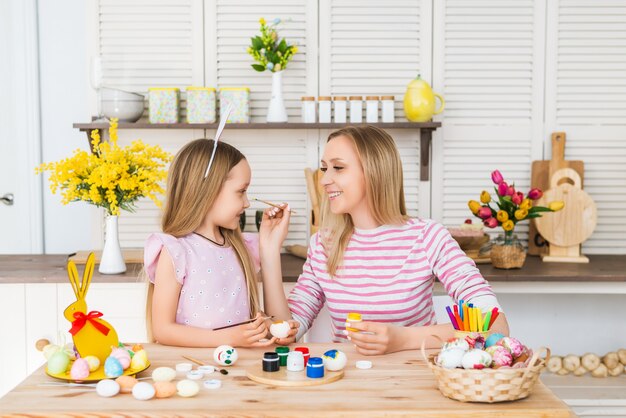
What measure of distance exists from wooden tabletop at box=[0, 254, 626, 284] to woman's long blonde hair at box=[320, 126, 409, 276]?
0.63 m

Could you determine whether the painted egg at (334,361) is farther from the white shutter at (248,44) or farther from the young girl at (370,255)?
the white shutter at (248,44)

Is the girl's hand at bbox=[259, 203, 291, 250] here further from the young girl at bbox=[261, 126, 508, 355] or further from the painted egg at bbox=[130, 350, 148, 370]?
the painted egg at bbox=[130, 350, 148, 370]

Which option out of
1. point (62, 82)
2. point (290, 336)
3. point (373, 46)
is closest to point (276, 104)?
point (373, 46)

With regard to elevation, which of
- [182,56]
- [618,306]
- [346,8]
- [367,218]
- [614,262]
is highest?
[346,8]

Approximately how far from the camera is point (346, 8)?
3135mm

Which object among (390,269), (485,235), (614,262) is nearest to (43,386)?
(390,269)

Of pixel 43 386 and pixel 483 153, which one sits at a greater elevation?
pixel 483 153

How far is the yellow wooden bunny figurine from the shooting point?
1508 mm

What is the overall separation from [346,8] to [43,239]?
1.76 meters

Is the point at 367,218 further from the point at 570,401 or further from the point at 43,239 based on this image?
the point at 43,239

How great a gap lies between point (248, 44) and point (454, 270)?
1640 mm

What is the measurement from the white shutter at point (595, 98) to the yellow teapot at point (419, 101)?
22.5 inches

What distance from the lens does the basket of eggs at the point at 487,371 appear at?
130 cm

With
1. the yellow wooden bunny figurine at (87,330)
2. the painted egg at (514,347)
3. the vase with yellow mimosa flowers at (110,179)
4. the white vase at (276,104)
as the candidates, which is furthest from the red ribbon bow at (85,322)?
the white vase at (276,104)
